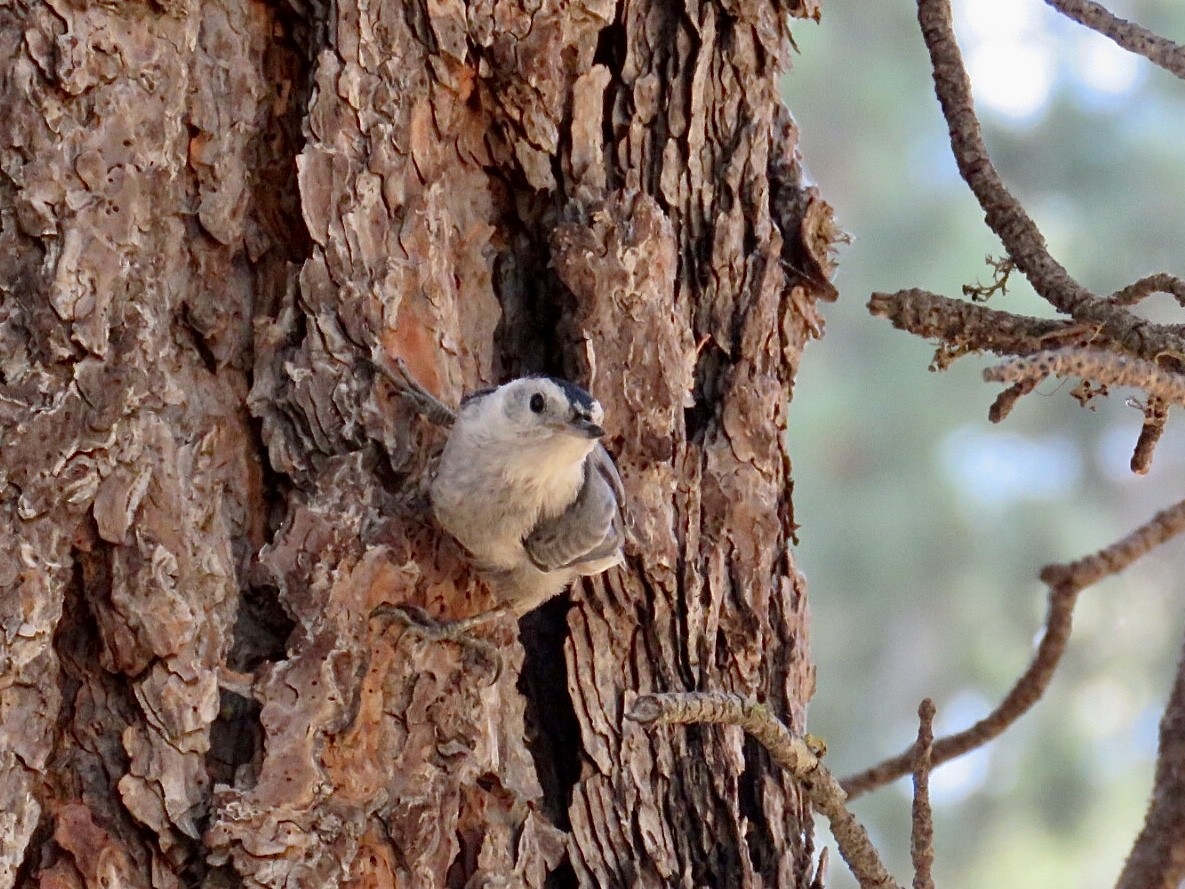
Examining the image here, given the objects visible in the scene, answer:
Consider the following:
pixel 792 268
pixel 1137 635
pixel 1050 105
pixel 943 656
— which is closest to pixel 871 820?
pixel 943 656

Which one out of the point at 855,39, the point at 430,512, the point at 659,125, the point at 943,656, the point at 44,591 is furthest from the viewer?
the point at 855,39

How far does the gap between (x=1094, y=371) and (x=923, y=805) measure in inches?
23.4

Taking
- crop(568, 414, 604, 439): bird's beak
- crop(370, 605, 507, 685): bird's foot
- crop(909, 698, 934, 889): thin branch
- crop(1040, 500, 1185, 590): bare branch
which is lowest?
crop(909, 698, 934, 889): thin branch

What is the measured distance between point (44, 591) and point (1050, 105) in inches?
260

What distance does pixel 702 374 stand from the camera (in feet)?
6.52

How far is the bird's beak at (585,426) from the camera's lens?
5.58 ft

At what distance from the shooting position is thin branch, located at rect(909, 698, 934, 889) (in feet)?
5.24

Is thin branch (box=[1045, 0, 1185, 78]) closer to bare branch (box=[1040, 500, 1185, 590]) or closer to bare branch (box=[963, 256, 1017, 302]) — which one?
bare branch (box=[963, 256, 1017, 302])

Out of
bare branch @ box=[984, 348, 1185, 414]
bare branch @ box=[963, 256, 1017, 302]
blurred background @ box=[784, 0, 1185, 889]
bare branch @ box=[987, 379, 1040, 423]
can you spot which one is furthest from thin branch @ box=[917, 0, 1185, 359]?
blurred background @ box=[784, 0, 1185, 889]

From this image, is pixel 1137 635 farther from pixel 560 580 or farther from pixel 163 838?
pixel 163 838

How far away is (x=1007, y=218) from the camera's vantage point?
6.33 ft

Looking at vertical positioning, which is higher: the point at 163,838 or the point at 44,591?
the point at 44,591

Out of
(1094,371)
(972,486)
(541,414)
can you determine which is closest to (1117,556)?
(1094,371)

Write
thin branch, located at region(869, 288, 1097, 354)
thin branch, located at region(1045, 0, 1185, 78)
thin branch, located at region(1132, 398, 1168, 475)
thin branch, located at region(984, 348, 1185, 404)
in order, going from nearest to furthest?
1. thin branch, located at region(984, 348, 1185, 404)
2. thin branch, located at region(1132, 398, 1168, 475)
3. thin branch, located at region(1045, 0, 1185, 78)
4. thin branch, located at region(869, 288, 1097, 354)
